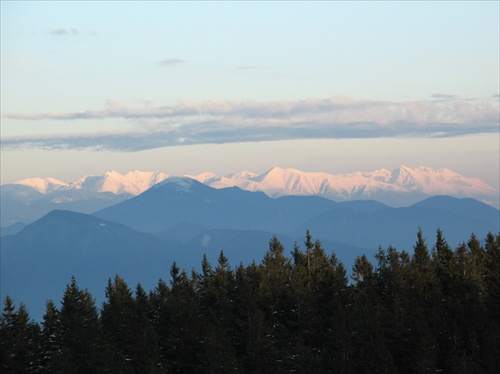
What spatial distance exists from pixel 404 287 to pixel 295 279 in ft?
39.5

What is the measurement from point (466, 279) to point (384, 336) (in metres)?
13.6

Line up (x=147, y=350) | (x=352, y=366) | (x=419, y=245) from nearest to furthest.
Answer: (x=147, y=350) < (x=352, y=366) < (x=419, y=245)

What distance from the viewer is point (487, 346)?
88.6 metres

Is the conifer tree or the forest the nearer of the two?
the conifer tree

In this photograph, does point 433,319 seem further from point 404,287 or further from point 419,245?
point 419,245

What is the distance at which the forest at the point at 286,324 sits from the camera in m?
82.2

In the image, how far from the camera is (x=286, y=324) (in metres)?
101

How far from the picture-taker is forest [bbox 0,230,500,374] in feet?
270

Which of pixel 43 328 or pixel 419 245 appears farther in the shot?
pixel 419 245

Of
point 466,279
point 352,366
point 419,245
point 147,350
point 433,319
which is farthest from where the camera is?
point 419,245

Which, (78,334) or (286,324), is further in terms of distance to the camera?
(286,324)

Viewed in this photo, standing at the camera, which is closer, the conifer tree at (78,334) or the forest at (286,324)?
the conifer tree at (78,334)

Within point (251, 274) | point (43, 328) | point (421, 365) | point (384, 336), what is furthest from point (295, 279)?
point (43, 328)

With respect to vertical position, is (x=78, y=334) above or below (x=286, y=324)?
above
